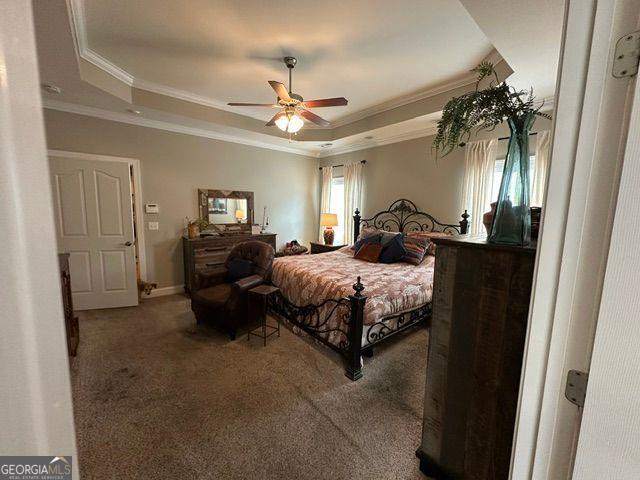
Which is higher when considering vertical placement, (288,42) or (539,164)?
(288,42)

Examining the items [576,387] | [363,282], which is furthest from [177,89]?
[576,387]

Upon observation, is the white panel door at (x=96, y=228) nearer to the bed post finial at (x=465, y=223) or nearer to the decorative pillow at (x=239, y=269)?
the decorative pillow at (x=239, y=269)

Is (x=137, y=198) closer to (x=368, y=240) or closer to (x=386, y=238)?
(x=368, y=240)

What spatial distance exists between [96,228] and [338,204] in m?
4.12

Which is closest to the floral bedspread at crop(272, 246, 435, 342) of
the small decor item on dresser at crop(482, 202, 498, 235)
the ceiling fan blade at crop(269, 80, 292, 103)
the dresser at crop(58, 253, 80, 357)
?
the small decor item on dresser at crop(482, 202, 498, 235)

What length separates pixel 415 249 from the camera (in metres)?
3.65

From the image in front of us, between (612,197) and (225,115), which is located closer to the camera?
(612,197)

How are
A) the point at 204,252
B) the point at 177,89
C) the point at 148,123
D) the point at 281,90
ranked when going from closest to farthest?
the point at 281,90 → the point at 177,89 → the point at 148,123 → the point at 204,252

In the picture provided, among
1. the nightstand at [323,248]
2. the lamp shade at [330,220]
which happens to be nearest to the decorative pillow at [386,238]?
the nightstand at [323,248]

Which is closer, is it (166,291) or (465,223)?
(465,223)

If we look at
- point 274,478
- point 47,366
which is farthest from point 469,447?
point 47,366

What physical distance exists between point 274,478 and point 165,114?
13.6 ft

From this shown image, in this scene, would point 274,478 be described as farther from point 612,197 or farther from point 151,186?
point 151,186

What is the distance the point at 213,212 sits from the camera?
4660mm
